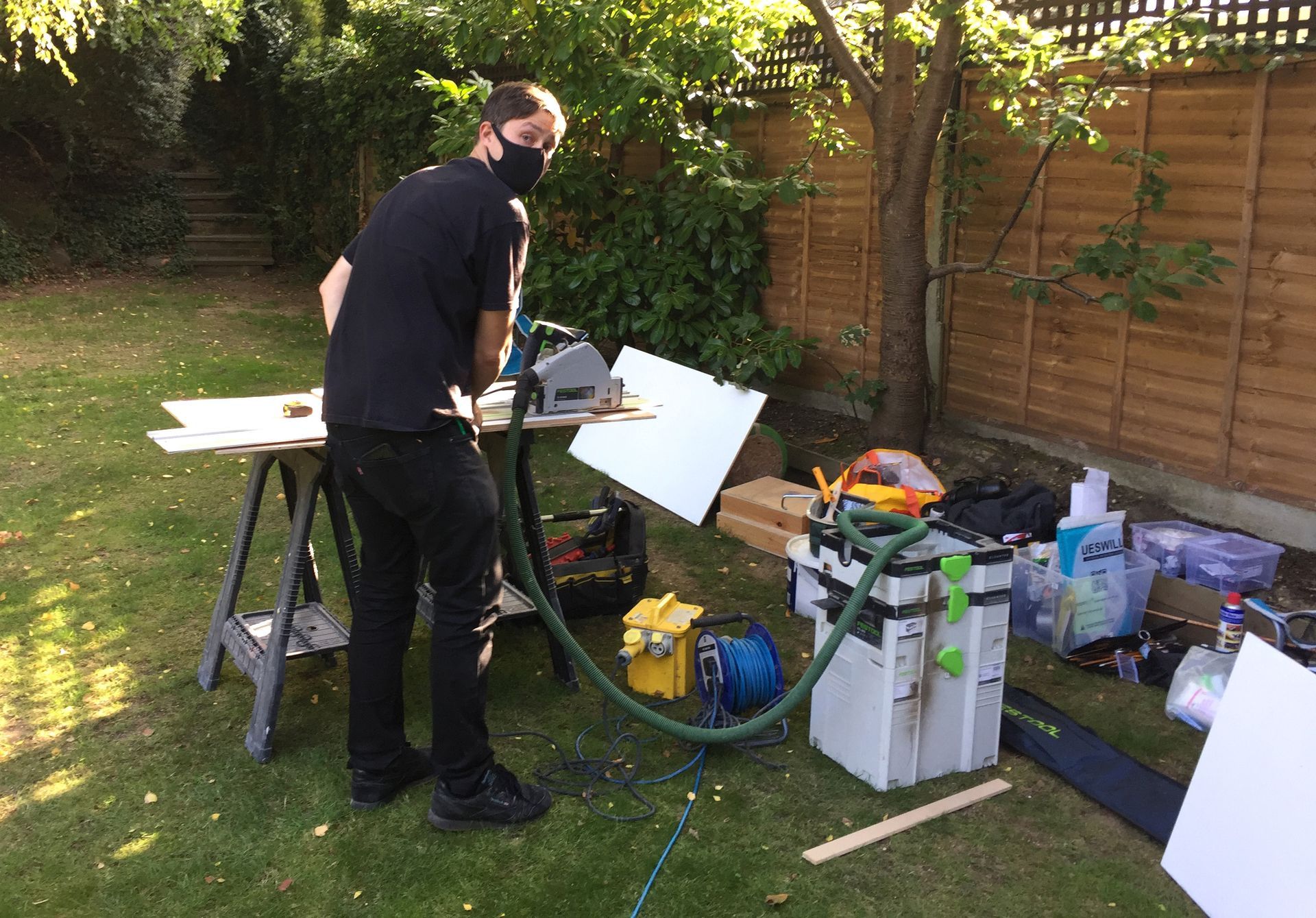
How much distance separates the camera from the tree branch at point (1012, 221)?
173 inches

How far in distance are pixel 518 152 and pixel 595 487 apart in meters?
3.31

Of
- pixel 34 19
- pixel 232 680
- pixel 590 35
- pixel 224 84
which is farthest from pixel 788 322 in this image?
pixel 224 84

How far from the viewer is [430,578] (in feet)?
9.04

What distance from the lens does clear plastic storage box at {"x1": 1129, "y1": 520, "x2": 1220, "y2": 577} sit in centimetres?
413

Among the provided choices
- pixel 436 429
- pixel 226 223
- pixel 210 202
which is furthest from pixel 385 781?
pixel 210 202

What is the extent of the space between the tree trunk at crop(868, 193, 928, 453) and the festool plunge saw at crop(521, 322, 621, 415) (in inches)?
90.2

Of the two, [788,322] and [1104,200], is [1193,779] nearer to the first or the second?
[1104,200]

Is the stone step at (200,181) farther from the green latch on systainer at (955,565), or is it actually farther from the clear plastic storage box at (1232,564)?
the green latch on systainer at (955,565)

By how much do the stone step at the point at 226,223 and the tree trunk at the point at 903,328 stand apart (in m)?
10.7

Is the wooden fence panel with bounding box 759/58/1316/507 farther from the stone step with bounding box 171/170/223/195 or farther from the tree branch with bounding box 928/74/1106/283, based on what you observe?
the stone step with bounding box 171/170/223/195

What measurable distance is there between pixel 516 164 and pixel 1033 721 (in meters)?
2.21

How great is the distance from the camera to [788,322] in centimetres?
678

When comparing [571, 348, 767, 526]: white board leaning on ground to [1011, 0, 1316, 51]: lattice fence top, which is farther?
[571, 348, 767, 526]: white board leaning on ground

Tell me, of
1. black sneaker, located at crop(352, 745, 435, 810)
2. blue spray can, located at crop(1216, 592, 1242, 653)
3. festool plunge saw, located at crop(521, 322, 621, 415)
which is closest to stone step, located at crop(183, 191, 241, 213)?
festool plunge saw, located at crop(521, 322, 621, 415)
